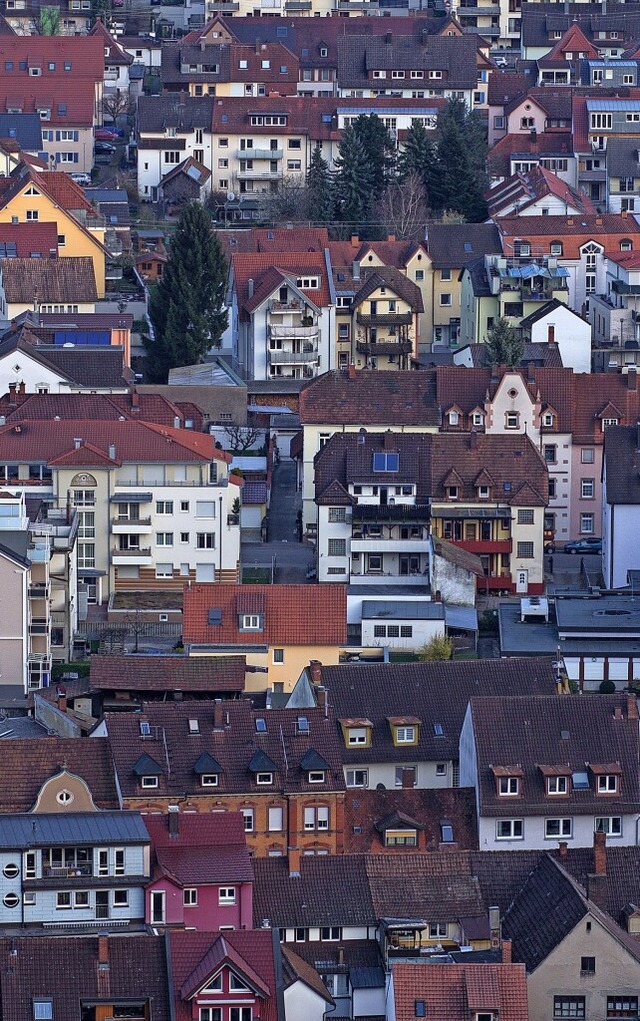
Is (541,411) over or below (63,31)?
below

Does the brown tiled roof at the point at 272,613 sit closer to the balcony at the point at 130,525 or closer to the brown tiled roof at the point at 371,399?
the balcony at the point at 130,525

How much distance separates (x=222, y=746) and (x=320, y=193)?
6755 cm

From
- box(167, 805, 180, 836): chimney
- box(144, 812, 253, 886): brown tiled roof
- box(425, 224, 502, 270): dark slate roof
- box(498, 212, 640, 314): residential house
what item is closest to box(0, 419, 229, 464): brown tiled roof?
box(144, 812, 253, 886): brown tiled roof

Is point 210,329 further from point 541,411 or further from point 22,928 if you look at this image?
point 22,928

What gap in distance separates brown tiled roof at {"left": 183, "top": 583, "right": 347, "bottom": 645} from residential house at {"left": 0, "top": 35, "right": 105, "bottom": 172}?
63405 mm

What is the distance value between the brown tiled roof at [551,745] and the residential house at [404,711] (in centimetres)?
360

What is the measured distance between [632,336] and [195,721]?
51252 mm

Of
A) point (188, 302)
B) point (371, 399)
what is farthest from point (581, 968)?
point (188, 302)

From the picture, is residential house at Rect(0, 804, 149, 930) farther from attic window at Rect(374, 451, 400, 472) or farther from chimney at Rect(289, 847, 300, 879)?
attic window at Rect(374, 451, 400, 472)

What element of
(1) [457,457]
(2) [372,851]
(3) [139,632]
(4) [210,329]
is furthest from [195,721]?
(4) [210,329]

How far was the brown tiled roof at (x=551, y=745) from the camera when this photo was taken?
277 feet

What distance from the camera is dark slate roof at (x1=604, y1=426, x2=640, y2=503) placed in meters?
108

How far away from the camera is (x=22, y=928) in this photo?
76500mm

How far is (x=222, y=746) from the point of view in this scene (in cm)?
8388
